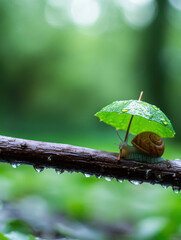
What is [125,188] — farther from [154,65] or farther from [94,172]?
[154,65]

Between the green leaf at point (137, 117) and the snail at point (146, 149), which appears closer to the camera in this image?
the green leaf at point (137, 117)

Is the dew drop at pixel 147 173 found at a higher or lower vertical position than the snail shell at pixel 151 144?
lower

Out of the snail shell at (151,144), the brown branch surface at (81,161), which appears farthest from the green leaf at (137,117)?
the brown branch surface at (81,161)

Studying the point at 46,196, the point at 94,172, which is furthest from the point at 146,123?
the point at 46,196

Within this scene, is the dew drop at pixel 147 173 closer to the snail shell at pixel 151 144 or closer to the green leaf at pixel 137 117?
the snail shell at pixel 151 144

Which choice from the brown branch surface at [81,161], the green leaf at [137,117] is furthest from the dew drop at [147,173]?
the green leaf at [137,117]

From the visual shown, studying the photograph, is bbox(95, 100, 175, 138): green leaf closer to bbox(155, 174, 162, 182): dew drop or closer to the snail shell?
the snail shell

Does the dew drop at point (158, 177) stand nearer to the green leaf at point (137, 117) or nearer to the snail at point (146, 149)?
the snail at point (146, 149)
